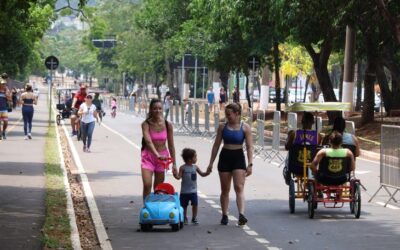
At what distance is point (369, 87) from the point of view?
42031 mm

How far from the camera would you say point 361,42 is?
143ft

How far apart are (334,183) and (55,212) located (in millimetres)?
4051

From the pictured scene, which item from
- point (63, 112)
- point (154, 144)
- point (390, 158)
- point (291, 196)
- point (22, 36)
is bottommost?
point (63, 112)

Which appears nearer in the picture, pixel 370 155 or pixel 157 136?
pixel 157 136

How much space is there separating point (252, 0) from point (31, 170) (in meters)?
14.1

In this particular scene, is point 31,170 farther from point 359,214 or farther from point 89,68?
point 89,68

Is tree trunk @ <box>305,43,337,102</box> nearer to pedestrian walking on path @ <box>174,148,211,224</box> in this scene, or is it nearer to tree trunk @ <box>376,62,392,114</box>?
tree trunk @ <box>376,62,392,114</box>

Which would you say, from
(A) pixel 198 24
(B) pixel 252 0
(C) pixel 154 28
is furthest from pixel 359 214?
(C) pixel 154 28

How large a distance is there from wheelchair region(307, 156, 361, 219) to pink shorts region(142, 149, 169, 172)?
2431 mm

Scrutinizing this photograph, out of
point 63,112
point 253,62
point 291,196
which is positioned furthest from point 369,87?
point 291,196

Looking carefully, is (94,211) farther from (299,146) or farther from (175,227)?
(299,146)

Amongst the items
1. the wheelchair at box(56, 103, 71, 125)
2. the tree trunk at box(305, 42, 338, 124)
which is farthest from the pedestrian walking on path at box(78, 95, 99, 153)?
the wheelchair at box(56, 103, 71, 125)

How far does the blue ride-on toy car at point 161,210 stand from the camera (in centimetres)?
1491

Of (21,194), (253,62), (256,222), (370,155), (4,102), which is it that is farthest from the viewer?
(253,62)
